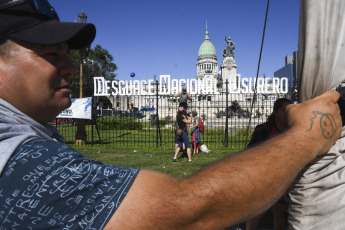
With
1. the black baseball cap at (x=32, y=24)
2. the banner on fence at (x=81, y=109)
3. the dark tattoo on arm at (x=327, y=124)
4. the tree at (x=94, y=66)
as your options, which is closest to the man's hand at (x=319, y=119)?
the dark tattoo on arm at (x=327, y=124)

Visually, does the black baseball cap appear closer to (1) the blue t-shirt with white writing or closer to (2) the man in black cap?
(2) the man in black cap

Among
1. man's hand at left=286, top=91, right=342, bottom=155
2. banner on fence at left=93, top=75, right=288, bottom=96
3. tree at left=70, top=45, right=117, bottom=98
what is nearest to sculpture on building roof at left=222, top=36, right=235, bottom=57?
tree at left=70, top=45, right=117, bottom=98

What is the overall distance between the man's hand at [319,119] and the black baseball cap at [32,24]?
101 cm

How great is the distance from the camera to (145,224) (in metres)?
0.82

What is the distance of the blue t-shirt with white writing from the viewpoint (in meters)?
0.78

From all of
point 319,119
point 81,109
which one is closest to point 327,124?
point 319,119

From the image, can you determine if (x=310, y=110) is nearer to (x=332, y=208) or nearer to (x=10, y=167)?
(x=332, y=208)

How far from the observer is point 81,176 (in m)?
0.82

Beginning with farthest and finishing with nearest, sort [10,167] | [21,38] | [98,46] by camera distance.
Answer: [98,46]
[21,38]
[10,167]

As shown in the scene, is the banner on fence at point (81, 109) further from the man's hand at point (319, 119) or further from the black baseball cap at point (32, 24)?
the man's hand at point (319, 119)

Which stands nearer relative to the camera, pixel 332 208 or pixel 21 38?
pixel 21 38

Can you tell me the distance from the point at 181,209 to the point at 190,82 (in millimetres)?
17036

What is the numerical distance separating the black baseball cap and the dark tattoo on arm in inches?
43.0

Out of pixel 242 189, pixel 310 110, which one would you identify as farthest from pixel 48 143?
pixel 310 110
